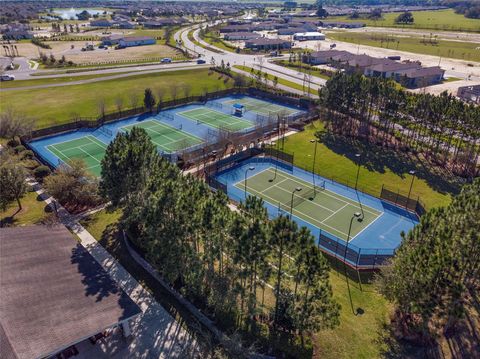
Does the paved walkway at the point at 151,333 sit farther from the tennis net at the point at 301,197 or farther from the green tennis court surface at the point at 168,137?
the green tennis court surface at the point at 168,137

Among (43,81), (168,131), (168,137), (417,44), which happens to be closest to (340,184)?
(168,137)

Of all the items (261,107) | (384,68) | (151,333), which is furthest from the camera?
(384,68)

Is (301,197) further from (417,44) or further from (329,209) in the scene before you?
(417,44)

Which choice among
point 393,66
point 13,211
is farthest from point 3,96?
point 393,66

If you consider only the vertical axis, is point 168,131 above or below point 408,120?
below

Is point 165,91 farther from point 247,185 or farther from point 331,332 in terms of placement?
point 331,332

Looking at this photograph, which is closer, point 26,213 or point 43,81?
point 26,213

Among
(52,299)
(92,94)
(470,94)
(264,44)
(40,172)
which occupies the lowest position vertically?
(40,172)
